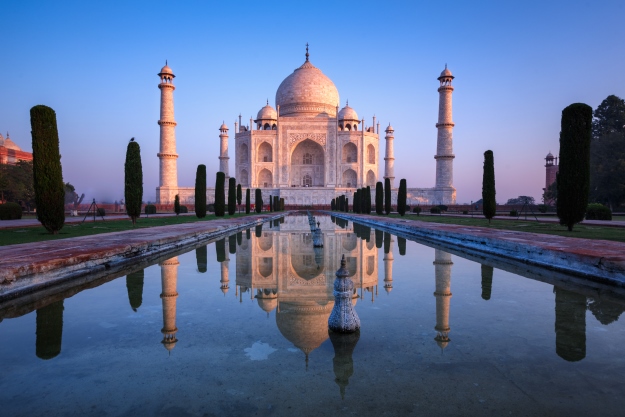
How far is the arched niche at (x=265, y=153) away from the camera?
39.7 meters

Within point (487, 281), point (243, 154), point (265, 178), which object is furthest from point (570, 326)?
point (243, 154)

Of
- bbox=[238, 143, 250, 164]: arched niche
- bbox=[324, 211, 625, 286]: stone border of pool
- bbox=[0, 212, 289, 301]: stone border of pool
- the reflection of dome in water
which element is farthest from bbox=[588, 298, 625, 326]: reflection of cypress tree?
bbox=[238, 143, 250, 164]: arched niche

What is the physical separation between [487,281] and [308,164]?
3791cm

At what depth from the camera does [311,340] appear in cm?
204

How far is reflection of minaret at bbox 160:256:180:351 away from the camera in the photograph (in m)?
2.09

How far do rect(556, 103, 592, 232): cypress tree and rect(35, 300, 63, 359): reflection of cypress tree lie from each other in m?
9.32

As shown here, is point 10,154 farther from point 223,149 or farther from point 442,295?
point 442,295

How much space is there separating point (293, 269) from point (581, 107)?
8.26 m

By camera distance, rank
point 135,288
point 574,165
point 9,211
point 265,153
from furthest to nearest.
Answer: point 265,153 → point 9,211 → point 574,165 → point 135,288

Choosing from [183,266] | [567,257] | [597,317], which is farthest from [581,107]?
[183,266]

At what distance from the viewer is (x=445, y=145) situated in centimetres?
3102

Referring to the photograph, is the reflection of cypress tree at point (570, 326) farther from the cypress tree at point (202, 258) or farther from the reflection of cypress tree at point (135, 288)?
the cypress tree at point (202, 258)

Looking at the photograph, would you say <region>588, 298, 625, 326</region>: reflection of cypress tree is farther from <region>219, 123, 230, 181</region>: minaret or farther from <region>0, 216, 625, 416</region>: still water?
<region>219, 123, 230, 181</region>: minaret

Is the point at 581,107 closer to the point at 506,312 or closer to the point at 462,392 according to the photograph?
the point at 506,312
